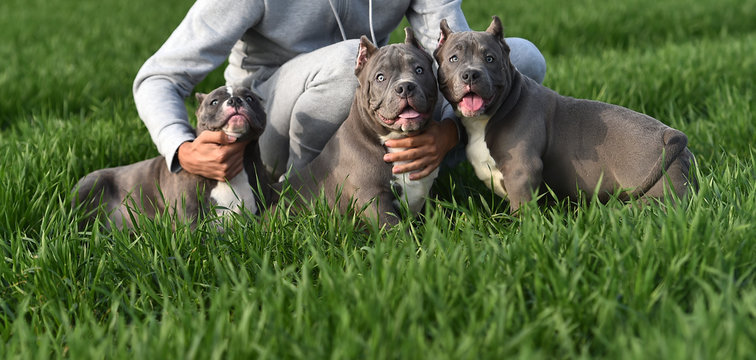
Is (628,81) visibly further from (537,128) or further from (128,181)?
(128,181)

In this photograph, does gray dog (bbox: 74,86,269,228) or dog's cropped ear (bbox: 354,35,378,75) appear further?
gray dog (bbox: 74,86,269,228)

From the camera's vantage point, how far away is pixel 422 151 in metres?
2.95

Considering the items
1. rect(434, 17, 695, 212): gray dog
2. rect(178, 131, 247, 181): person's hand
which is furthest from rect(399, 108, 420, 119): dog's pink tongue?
rect(178, 131, 247, 181): person's hand

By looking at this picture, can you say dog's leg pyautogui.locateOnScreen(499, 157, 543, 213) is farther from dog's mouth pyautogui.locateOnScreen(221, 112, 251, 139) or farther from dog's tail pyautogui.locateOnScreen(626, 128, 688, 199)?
dog's mouth pyautogui.locateOnScreen(221, 112, 251, 139)

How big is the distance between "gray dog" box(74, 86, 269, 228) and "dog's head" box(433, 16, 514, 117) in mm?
867

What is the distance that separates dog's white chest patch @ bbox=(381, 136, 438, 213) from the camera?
2967 mm

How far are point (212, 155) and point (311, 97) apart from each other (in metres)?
0.61

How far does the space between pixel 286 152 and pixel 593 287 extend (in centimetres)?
207

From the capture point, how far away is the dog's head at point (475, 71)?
2680 millimetres

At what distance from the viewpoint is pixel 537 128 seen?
9.41 feet

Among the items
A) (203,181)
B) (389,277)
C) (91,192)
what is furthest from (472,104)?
(91,192)

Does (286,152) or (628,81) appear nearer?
(286,152)

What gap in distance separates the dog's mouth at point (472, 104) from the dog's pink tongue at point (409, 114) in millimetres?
177

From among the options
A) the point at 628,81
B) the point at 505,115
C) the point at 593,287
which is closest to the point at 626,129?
the point at 505,115
